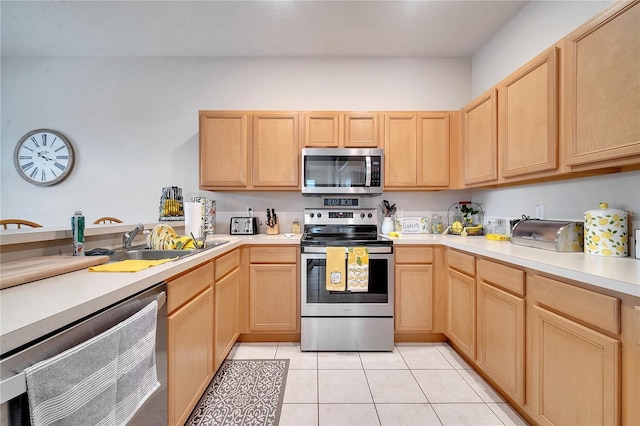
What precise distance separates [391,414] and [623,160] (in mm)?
1757

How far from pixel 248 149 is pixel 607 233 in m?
2.67

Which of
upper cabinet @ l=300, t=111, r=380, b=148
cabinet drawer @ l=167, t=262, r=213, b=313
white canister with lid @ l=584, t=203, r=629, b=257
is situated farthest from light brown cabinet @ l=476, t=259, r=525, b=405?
cabinet drawer @ l=167, t=262, r=213, b=313

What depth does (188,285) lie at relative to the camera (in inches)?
53.8

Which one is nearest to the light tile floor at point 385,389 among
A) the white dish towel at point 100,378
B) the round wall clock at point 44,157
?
the white dish towel at point 100,378

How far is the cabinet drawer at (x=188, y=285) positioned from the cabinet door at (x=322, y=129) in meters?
1.56

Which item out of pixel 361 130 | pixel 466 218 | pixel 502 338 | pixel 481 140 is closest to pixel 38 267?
pixel 502 338

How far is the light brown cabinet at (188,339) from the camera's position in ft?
3.96

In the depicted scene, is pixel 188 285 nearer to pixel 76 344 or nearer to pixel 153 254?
pixel 153 254

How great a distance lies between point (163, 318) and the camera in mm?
1152

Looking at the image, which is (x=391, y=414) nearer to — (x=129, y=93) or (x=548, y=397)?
(x=548, y=397)

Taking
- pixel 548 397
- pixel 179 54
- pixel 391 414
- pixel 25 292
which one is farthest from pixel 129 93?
pixel 548 397

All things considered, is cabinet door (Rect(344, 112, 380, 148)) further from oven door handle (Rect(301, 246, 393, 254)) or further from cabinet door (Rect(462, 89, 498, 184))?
oven door handle (Rect(301, 246, 393, 254))

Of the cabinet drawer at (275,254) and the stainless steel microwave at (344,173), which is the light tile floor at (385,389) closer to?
the cabinet drawer at (275,254)

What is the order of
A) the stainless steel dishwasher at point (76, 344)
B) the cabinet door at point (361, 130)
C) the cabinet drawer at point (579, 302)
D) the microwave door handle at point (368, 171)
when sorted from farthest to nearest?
the cabinet door at point (361, 130) < the microwave door handle at point (368, 171) < the cabinet drawer at point (579, 302) < the stainless steel dishwasher at point (76, 344)
